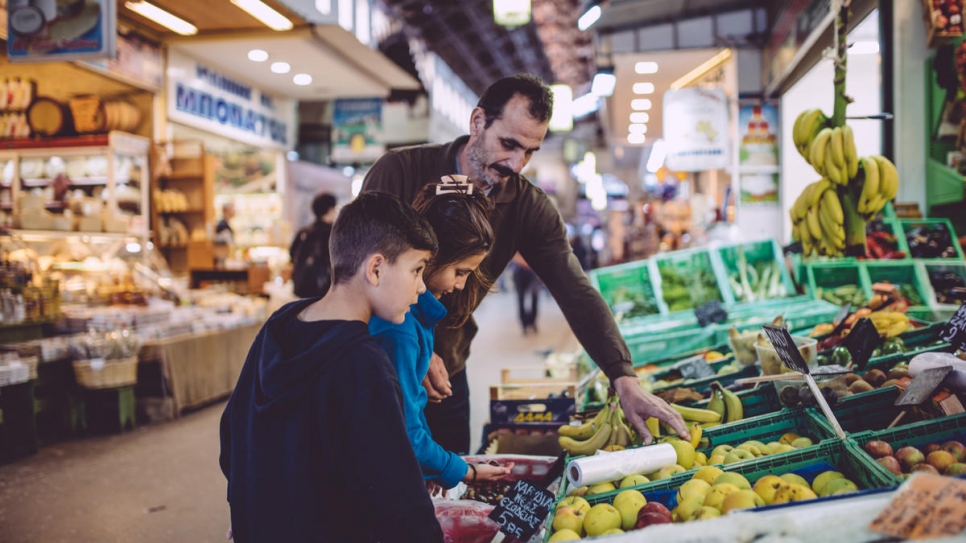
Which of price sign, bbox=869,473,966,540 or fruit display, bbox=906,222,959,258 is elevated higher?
fruit display, bbox=906,222,959,258

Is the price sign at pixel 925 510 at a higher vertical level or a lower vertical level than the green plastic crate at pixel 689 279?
lower

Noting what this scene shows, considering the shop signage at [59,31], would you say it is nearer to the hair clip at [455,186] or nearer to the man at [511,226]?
the man at [511,226]

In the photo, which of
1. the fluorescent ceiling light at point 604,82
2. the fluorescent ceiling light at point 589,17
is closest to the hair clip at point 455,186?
the fluorescent ceiling light at point 589,17

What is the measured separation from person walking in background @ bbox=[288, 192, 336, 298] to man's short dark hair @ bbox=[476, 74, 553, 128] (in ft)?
14.7

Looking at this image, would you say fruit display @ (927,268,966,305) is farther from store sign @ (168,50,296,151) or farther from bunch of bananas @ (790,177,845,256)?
store sign @ (168,50,296,151)

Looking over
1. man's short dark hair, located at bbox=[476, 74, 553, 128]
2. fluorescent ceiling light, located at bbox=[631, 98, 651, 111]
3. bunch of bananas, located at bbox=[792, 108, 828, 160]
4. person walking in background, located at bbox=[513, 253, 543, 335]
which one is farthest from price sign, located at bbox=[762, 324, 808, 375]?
fluorescent ceiling light, located at bbox=[631, 98, 651, 111]

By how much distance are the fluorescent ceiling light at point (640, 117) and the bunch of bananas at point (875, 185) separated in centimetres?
1226

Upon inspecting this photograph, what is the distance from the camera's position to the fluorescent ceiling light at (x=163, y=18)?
7803mm

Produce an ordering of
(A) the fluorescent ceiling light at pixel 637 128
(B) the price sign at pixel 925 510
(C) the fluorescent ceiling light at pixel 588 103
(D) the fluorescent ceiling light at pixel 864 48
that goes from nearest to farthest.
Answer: (B) the price sign at pixel 925 510 < (D) the fluorescent ceiling light at pixel 864 48 < (C) the fluorescent ceiling light at pixel 588 103 < (A) the fluorescent ceiling light at pixel 637 128

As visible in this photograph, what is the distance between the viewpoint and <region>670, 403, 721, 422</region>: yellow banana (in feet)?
8.84

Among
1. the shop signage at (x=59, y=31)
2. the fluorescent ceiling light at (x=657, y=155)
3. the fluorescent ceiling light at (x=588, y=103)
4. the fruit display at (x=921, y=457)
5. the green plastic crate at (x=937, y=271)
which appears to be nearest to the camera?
the fruit display at (x=921, y=457)

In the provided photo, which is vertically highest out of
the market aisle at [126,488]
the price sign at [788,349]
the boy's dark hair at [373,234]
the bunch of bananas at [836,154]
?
the bunch of bananas at [836,154]

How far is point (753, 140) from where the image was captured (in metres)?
10.4

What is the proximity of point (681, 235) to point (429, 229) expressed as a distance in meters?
11.4
